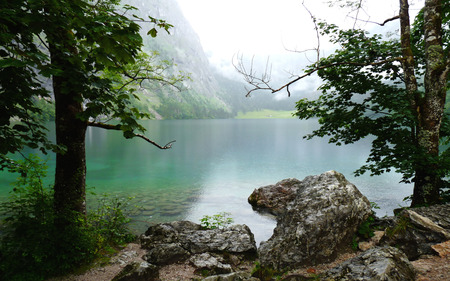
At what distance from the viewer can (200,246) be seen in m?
9.88

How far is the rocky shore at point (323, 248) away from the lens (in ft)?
15.1

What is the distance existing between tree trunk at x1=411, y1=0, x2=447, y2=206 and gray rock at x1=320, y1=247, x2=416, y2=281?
15.7 ft

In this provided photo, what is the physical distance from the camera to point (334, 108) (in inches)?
415

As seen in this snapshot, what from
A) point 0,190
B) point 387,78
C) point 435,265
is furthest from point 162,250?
point 0,190

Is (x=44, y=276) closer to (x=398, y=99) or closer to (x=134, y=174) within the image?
(x=398, y=99)

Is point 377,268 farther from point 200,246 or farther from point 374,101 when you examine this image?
point 200,246

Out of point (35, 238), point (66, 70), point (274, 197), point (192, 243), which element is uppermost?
point (66, 70)

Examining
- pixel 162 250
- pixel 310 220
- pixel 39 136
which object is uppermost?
pixel 39 136

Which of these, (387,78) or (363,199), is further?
(387,78)

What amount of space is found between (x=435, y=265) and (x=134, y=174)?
29245 mm

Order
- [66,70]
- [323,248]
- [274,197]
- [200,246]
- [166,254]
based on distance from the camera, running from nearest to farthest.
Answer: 1. [66,70]
2. [323,248]
3. [166,254]
4. [200,246]
5. [274,197]

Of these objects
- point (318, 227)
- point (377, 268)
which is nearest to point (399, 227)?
point (318, 227)

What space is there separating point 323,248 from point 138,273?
4946mm

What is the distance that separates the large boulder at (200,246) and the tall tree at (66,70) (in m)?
3.60
